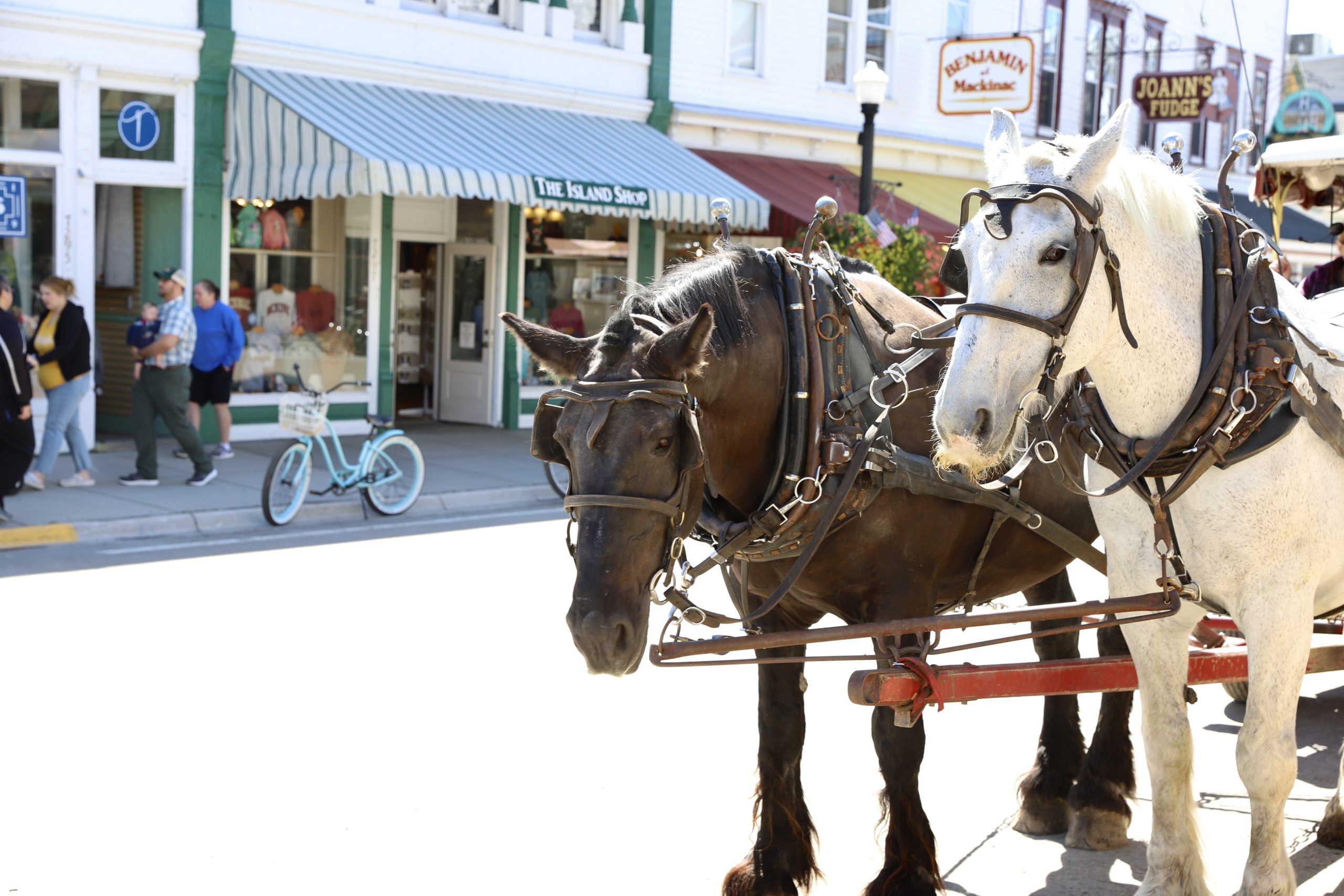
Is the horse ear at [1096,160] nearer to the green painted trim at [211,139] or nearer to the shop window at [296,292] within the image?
the green painted trim at [211,139]

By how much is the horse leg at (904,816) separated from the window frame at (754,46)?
1681 cm

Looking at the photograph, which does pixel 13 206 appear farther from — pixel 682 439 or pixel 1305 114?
pixel 1305 114

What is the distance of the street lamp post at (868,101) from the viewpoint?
1502 cm

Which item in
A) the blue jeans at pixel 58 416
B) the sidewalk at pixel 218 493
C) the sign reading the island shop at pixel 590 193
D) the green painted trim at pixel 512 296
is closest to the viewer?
the sidewalk at pixel 218 493

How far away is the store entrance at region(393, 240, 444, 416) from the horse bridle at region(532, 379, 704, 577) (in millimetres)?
14684

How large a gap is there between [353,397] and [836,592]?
1298cm

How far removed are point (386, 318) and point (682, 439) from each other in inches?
540

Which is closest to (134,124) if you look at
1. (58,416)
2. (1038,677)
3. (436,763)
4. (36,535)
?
(58,416)

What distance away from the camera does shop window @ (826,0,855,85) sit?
68.9ft

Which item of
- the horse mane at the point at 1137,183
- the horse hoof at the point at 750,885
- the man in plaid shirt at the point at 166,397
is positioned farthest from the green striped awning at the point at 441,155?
the horse mane at the point at 1137,183

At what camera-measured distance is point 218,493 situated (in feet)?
39.0

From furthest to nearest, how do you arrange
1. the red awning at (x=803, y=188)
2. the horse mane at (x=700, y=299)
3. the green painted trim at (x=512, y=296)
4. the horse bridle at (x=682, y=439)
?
the red awning at (x=803, y=188) < the green painted trim at (x=512, y=296) < the horse mane at (x=700, y=299) < the horse bridle at (x=682, y=439)

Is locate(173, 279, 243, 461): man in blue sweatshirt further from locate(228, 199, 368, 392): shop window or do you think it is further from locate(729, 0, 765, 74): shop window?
locate(729, 0, 765, 74): shop window

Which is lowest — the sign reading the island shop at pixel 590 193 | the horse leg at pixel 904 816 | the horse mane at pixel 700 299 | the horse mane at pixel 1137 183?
the horse leg at pixel 904 816
